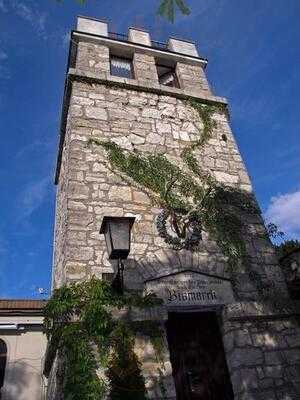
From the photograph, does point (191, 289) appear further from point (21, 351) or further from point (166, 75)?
point (166, 75)

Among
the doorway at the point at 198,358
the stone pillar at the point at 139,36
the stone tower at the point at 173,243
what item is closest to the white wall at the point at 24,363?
the stone tower at the point at 173,243

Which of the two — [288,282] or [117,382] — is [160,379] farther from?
[288,282]

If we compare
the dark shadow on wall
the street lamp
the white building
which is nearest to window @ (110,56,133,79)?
the street lamp

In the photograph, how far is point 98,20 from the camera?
867 centimetres

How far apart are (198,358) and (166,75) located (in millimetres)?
6247

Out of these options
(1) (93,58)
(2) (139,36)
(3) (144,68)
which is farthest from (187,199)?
(2) (139,36)

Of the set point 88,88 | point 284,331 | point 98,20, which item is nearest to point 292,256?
point 284,331

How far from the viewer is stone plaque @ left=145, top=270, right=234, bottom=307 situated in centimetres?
479

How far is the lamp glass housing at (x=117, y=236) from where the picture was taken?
412 cm

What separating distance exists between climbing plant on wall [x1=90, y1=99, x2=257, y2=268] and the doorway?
42.3 inches

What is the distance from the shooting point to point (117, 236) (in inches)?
164

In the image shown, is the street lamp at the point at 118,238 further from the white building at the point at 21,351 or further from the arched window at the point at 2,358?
the arched window at the point at 2,358

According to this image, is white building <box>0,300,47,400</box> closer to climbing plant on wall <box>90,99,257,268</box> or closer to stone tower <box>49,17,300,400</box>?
stone tower <box>49,17,300,400</box>

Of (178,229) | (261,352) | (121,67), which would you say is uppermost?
(121,67)
